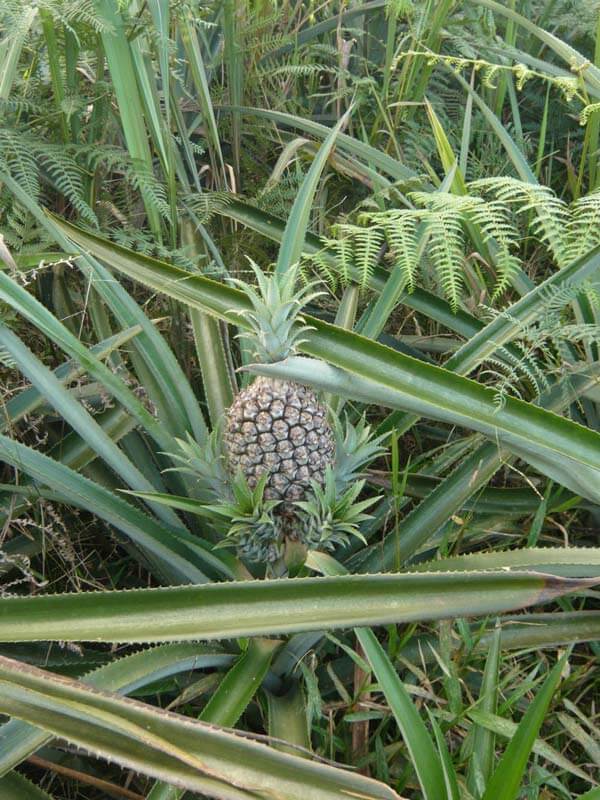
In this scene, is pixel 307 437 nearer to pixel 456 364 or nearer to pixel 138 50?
pixel 456 364

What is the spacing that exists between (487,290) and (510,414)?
1.99 feet

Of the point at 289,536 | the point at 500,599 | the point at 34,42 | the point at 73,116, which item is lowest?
the point at 289,536

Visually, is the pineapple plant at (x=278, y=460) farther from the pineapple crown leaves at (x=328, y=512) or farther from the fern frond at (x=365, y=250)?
the fern frond at (x=365, y=250)

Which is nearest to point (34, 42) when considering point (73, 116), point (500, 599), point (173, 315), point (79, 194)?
point (73, 116)

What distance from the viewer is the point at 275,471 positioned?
93 centimetres

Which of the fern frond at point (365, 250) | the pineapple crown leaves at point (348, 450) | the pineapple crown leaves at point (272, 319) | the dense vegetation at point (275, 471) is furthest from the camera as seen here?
the fern frond at point (365, 250)

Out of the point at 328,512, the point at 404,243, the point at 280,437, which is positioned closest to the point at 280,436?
the point at 280,437

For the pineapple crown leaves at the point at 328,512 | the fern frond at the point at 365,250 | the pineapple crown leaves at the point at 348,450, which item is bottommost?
the pineapple crown leaves at the point at 328,512

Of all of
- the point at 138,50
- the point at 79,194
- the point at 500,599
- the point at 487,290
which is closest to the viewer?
the point at 500,599

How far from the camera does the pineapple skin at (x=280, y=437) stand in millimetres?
909

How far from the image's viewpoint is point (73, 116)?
129cm

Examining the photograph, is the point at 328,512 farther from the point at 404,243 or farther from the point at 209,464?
the point at 404,243

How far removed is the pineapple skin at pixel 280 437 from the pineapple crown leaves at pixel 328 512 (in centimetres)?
2

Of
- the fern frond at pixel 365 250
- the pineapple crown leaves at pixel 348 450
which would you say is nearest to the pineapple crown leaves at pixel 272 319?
the pineapple crown leaves at pixel 348 450
